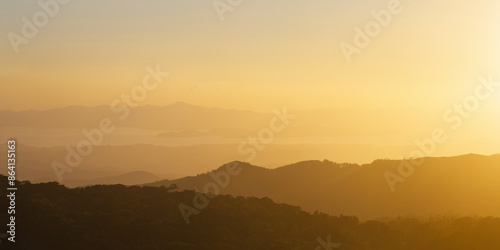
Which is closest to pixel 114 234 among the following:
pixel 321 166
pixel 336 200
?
pixel 336 200

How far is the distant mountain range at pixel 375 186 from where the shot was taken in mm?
82688

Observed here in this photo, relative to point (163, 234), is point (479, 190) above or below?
above

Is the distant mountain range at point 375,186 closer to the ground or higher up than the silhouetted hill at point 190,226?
higher up

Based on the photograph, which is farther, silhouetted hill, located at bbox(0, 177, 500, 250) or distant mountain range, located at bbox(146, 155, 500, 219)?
distant mountain range, located at bbox(146, 155, 500, 219)

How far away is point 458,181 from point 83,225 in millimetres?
67911

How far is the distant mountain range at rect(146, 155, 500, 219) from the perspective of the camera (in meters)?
82.7

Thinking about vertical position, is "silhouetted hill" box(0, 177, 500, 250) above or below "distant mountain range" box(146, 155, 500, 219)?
below

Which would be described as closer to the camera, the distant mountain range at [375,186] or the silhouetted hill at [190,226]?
the silhouetted hill at [190,226]

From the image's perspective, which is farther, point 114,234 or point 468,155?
point 468,155

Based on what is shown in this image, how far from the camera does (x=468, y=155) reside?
97.6 metres

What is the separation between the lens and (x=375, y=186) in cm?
9281

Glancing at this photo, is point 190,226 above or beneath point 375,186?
beneath

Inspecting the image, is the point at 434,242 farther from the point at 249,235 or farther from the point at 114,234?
the point at 114,234

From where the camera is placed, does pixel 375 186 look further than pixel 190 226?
Yes
